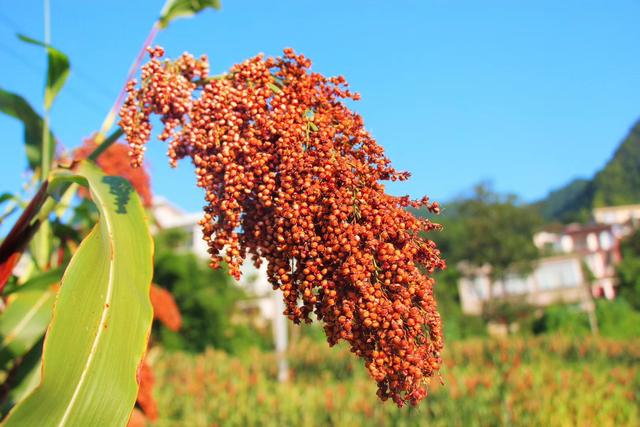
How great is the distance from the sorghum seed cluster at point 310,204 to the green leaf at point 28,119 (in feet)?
2.50

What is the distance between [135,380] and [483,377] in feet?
21.7

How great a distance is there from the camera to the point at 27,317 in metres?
2.35

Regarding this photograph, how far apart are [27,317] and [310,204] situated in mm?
1612

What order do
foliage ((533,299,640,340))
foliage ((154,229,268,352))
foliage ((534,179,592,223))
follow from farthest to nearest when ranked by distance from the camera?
foliage ((534,179,592,223))
foliage ((533,299,640,340))
foliage ((154,229,268,352))

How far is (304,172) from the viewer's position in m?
1.41

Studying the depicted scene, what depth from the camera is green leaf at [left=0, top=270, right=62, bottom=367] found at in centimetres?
228

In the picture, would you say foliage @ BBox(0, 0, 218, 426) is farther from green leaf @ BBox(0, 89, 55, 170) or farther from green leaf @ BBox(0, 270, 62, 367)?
green leaf @ BBox(0, 270, 62, 367)

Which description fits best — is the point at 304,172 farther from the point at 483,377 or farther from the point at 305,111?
the point at 483,377

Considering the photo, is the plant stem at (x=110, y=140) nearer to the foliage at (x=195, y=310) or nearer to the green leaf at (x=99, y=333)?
the green leaf at (x=99, y=333)

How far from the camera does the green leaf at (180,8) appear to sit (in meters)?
2.46

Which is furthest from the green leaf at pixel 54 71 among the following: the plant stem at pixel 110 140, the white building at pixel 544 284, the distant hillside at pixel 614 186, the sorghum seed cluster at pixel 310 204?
the distant hillside at pixel 614 186

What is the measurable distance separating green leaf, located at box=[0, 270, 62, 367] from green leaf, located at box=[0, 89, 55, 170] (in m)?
0.54

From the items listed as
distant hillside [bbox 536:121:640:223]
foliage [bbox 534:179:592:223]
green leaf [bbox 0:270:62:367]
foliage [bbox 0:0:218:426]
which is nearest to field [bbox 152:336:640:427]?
green leaf [bbox 0:270:62:367]

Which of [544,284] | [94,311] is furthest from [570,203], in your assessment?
[94,311]
